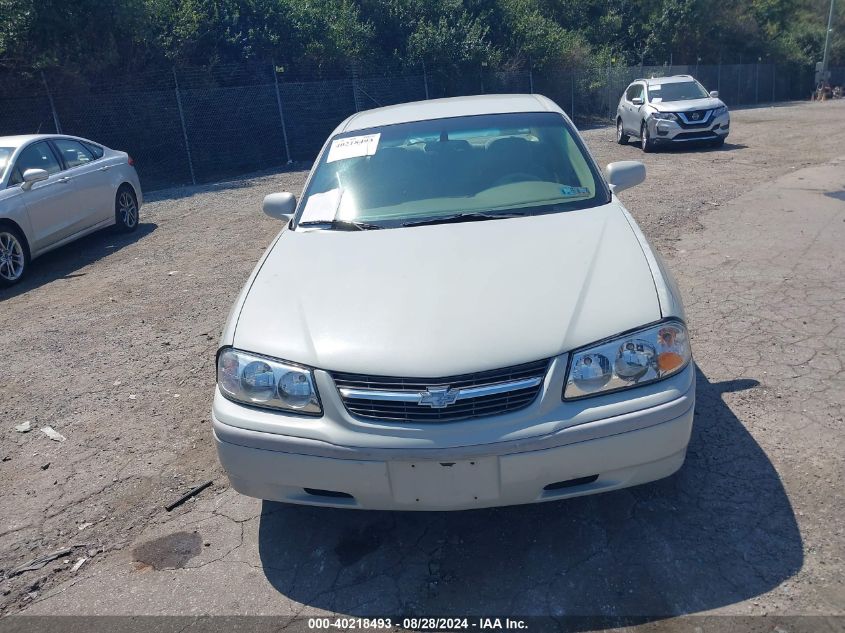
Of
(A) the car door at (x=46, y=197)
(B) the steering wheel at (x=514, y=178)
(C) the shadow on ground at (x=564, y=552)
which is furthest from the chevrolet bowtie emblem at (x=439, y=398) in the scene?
(A) the car door at (x=46, y=197)

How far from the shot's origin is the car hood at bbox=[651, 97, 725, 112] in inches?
623

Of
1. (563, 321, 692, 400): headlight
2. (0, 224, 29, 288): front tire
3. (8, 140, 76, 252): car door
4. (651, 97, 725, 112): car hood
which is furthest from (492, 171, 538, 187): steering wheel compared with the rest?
(651, 97, 725, 112): car hood

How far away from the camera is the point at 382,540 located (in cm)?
309

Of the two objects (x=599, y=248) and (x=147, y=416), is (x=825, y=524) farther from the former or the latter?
(x=147, y=416)

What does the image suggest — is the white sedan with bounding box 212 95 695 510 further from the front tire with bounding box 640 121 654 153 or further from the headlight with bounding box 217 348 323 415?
the front tire with bounding box 640 121 654 153

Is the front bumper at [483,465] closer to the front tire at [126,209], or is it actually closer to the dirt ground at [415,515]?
the dirt ground at [415,515]

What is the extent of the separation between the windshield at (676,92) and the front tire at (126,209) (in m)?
11.9

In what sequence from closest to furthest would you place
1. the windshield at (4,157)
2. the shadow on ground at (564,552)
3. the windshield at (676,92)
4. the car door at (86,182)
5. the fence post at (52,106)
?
the shadow on ground at (564,552) < the windshield at (4,157) < the car door at (86,182) < the fence post at (52,106) < the windshield at (676,92)

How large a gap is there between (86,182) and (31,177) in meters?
1.08

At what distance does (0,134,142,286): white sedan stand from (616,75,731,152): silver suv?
448 inches

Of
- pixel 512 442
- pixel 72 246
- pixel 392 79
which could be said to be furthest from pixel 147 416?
pixel 392 79

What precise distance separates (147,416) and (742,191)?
919cm

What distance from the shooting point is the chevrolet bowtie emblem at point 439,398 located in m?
2.56

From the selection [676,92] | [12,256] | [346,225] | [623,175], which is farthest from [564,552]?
[676,92]
